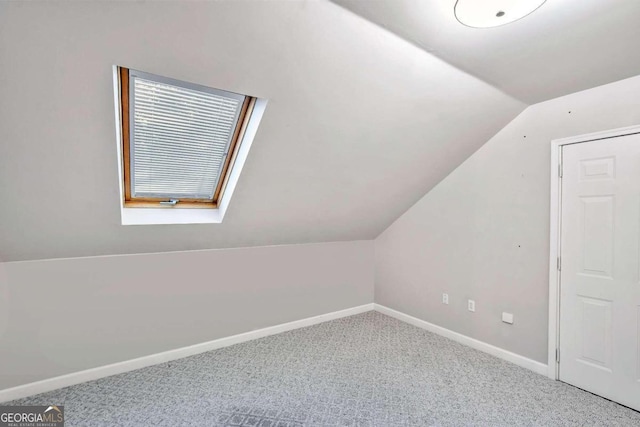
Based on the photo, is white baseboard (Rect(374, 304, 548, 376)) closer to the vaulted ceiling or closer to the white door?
the white door

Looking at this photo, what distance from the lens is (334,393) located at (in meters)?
2.35

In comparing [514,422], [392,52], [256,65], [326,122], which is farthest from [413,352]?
[256,65]

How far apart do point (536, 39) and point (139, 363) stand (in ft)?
11.6

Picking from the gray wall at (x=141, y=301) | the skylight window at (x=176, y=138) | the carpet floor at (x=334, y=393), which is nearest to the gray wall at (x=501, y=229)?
the carpet floor at (x=334, y=393)

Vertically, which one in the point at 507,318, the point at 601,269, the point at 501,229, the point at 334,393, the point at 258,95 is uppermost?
the point at 258,95

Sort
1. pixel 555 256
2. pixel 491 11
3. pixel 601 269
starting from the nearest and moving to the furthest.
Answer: pixel 491 11, pixel 601 269, pixel 555 256

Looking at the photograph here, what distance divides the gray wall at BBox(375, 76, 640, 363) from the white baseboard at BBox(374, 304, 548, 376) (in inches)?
1.9

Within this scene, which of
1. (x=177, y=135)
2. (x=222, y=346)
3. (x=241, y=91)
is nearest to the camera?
(x=241, y=91)

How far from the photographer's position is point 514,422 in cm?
204

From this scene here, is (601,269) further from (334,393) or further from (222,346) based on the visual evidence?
(222,346)

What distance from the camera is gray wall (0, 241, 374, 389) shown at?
7.43 feet

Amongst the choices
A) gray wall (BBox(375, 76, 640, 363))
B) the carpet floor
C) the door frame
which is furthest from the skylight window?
the door frame

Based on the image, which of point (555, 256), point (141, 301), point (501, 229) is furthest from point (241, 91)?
point (555, 256)

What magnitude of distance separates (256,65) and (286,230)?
1843 millimetres
